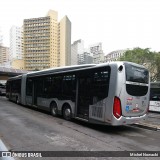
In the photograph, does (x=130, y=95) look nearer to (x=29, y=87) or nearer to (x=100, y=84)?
(x=100, y=84)

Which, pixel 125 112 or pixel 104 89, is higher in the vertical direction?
pixel 104 89

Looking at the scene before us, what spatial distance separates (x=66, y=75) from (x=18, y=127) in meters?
3.81

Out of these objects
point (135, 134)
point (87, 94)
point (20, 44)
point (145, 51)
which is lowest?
point (135, 134)

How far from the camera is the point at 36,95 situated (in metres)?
15.1

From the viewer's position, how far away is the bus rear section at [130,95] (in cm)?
823

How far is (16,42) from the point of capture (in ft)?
439

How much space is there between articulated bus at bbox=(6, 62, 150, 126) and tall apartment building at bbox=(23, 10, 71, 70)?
96.5 m

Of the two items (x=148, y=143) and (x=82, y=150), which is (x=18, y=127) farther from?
(x=148, y=143)

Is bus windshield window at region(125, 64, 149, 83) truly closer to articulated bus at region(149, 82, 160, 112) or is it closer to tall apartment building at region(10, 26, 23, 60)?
articulated bus at region(149, 82, 160, 112)

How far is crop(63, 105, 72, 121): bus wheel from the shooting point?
11.0 m

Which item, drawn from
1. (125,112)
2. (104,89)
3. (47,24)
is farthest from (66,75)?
(47,24)

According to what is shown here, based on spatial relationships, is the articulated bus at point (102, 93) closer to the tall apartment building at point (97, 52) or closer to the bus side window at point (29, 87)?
the bus side window at point (29, 87)

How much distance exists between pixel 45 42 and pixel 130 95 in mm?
106206

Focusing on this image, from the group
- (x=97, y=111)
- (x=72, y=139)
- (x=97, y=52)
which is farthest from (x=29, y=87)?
(x=97, y=52)
